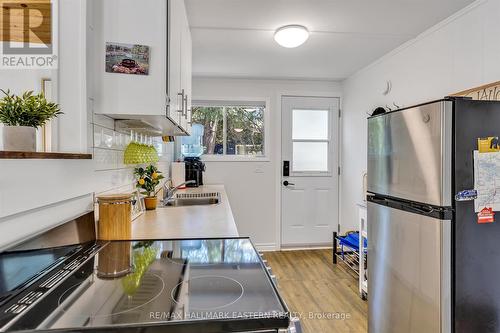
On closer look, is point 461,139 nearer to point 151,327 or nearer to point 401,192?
point 401,192

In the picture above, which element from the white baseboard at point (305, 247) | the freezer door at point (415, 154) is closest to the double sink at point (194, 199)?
the freezer door at point (415, 154)

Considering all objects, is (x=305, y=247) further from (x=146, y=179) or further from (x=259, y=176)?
→ (x=146, y=179)

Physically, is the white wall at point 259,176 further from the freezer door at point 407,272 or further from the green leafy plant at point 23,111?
the green leafy plant at point 23,111

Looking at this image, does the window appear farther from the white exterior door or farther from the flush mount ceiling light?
the flush mount ceiling light

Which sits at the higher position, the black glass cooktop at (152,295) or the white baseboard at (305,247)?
the black glass cooktop at (152,295)

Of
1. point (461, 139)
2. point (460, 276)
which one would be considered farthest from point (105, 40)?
point (460, 276)

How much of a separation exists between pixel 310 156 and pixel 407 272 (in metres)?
2.56

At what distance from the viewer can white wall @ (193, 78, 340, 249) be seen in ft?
12.8

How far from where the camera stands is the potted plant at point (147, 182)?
183 centimetres

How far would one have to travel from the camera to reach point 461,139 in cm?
138

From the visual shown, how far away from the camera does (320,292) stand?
109 inches

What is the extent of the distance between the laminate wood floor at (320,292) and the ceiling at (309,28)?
1.92m

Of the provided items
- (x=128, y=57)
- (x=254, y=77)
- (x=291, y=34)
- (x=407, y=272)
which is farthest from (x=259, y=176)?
(x=128, y=57)

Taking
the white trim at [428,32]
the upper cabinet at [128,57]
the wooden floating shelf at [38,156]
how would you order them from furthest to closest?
the white trim at [428,32] < the upper cabinet at [128,57] < the wooden floating shelf at [38,156]
